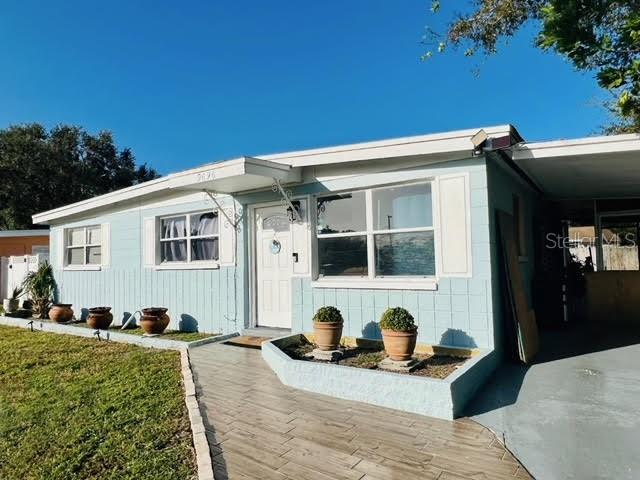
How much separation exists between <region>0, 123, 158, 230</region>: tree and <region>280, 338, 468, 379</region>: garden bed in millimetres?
25384

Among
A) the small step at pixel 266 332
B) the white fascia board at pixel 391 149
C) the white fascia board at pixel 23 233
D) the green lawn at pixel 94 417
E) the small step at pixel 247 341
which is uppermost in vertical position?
the white fascia board at pixel 391 149

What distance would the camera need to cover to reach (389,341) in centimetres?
468

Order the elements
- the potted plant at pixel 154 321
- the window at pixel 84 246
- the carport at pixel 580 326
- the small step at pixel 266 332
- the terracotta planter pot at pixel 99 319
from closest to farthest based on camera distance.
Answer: the carport at pixel 580 326, the small step at pixel 266 332, the potted plant at pixel 154 321, the terracotta planter pot at pixel 99 319, the window at pixel 84 246

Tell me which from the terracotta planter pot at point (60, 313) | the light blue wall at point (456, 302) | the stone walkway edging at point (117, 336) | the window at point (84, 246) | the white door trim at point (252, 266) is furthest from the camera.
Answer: the window at point (84, 246)

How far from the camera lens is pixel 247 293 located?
731 centimetres

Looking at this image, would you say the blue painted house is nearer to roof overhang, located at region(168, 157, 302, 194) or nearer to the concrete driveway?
roof overhang, located at region(168, 157, 302, 194)

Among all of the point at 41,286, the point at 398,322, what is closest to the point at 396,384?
the point at 398,322

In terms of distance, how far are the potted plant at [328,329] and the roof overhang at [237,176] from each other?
7.40 ft

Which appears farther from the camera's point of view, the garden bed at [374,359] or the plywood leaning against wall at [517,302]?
the plywood leaning against wall at [517,302]

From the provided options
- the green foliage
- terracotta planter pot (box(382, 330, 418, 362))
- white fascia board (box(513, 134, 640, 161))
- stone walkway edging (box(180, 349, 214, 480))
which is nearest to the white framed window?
stone walkway edging (box(180, 349, 214, 480))

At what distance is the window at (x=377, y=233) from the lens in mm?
5602

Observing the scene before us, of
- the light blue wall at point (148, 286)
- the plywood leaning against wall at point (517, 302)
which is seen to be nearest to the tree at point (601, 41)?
the plywood leaning against wall at point (517, 302)

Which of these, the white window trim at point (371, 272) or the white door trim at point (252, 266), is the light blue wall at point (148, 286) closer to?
the white door trim at point (252, 266)

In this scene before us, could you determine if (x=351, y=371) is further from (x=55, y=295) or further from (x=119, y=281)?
(x=55, y=295)
